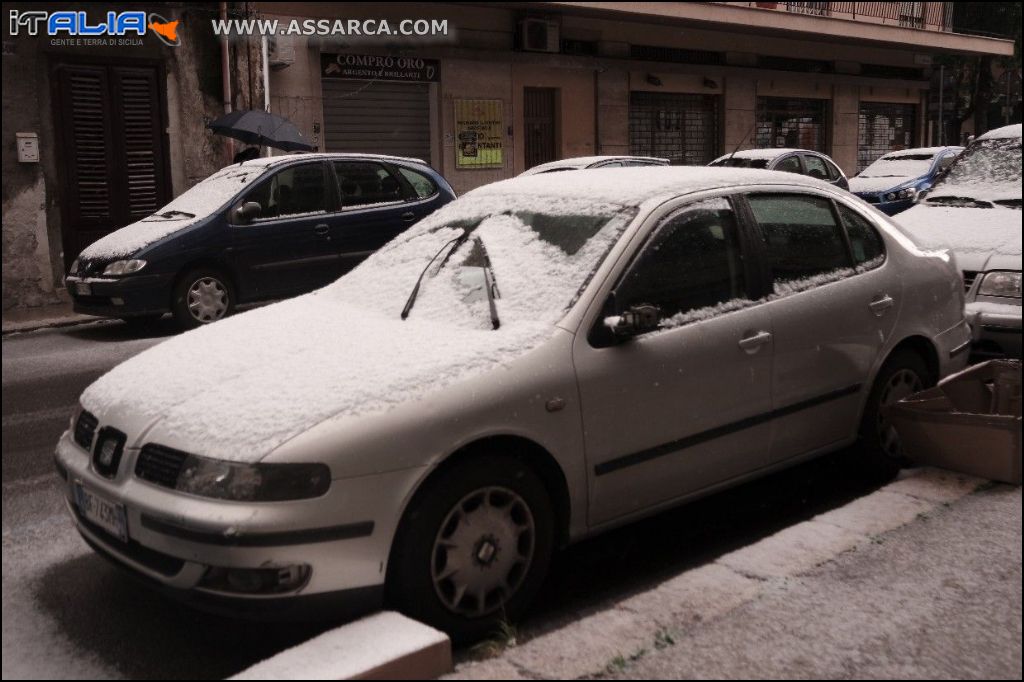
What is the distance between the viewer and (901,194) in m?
19.3

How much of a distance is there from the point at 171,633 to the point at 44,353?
6.90 meters

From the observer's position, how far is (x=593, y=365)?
379 cm

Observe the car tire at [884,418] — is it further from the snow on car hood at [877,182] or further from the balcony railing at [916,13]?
the balcony railing at [916,13]

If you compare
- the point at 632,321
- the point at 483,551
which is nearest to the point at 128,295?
the point at 632,321

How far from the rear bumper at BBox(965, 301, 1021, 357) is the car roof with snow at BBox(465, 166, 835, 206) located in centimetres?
239

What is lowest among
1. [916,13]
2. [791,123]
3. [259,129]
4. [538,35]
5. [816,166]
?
[816,166]

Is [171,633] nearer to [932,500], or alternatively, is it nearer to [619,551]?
[619,551]

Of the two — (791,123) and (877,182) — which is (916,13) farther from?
(877,182)

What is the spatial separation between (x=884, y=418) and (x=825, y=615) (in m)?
1.95

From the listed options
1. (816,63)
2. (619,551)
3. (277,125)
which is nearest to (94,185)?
(277,125)

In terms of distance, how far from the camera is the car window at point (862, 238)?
196 inches

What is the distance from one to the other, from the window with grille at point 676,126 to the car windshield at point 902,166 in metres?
4.30

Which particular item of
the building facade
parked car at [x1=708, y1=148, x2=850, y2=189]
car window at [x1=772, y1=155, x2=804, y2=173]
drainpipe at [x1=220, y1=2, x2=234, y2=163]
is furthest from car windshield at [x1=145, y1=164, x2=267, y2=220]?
car window at [x1=772, y1=155, x2=804, y2=173]

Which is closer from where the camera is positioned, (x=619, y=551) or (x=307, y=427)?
(x=307, y=427)
